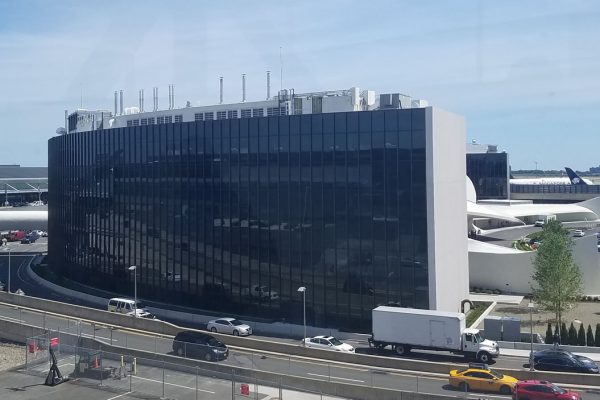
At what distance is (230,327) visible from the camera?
36.2 m

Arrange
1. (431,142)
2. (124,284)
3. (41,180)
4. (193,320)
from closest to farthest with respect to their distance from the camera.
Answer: (431,142), (193,320), (124,284), (41,180)

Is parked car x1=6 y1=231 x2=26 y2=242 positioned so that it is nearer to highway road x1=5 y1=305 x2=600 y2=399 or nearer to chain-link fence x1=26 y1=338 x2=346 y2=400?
highway road x1=5 y1=305 x2=600 y2=399

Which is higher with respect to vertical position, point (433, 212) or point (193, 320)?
point (433, 212)

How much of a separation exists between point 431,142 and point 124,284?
25.2 meters

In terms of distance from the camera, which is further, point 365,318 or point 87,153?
point 87,153

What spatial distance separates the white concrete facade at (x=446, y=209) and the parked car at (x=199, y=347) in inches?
475

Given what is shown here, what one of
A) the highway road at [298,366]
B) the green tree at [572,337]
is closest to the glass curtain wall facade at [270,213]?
the green tree at [572,337]

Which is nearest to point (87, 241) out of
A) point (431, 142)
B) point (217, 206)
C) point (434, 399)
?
point (217, 206)

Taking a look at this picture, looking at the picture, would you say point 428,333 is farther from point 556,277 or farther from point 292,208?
point 292,208

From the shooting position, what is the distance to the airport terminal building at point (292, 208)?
117ft

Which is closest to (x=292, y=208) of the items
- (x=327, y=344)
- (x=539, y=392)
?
(x=327, y=344)

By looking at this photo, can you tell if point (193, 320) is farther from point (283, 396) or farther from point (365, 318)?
point (283, 396)

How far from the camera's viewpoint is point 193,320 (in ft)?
133

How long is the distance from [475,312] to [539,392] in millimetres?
18019
